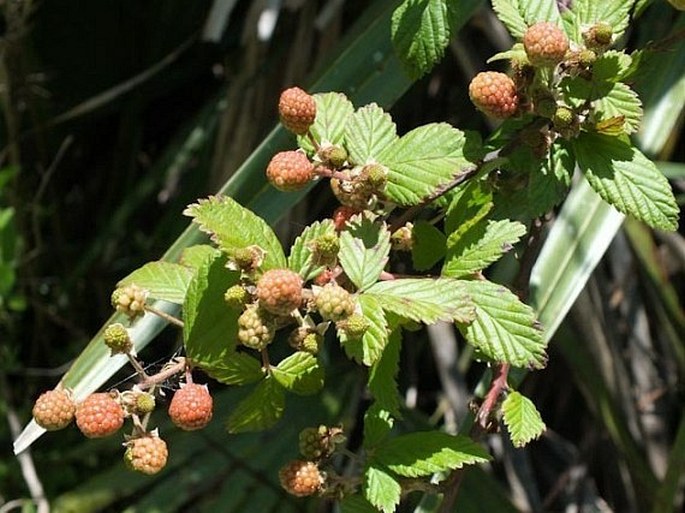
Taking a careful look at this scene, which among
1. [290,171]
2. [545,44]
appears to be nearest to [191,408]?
[290,171]

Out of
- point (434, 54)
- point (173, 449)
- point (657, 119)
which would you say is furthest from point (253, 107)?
point (434, 54)

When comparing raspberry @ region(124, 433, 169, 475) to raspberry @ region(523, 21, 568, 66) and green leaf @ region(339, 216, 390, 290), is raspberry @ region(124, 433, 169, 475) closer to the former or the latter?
green leaf @ region(339, 216, 390, 290)

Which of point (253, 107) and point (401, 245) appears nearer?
point (401, 245)

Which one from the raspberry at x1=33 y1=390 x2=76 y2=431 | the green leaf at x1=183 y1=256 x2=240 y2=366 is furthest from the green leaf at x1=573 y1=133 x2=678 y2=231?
the raspberry at x1=33 y1=390 x2=76 y2=431

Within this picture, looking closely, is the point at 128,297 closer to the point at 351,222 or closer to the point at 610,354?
the point at 351,222

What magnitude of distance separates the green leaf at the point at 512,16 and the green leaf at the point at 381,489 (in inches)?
11.0

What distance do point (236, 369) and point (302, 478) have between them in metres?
0.07

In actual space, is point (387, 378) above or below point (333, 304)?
below

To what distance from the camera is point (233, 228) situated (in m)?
0.56

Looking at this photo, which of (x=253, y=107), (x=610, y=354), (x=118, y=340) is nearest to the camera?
(x=118, y=340)

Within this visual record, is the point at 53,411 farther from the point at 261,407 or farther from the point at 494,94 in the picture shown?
the point at 494,94

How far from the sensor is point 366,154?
59 centimetres

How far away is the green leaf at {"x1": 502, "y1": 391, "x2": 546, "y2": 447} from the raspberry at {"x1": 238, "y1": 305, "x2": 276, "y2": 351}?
0.56 feet

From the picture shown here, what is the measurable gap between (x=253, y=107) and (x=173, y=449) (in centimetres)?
44
